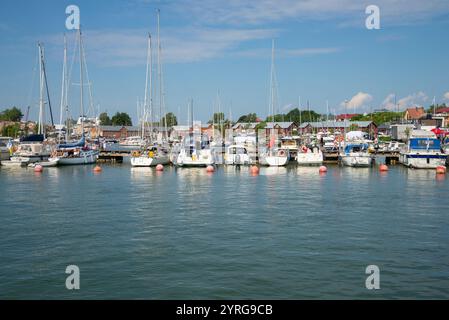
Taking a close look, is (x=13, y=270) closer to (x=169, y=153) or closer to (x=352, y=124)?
(x=169, y=153)

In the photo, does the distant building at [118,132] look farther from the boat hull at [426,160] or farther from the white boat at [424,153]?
the boat hull at [426,160]

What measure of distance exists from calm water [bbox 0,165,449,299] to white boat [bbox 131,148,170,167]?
1891 cm

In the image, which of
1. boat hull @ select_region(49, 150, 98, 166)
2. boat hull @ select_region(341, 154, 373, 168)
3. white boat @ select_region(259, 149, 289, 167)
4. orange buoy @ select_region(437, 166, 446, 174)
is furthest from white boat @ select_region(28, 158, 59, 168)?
orange buoy @ select_region(437, 166, 446, 174)

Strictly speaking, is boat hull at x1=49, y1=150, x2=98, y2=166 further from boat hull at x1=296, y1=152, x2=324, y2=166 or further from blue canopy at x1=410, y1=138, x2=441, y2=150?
blue canopy at x1=410, y1=138, x2=441, y2=150

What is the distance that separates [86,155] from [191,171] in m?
20.3

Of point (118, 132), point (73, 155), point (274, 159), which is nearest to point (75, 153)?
point (73, 155)

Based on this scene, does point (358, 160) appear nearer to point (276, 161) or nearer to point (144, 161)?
point (276, 161)

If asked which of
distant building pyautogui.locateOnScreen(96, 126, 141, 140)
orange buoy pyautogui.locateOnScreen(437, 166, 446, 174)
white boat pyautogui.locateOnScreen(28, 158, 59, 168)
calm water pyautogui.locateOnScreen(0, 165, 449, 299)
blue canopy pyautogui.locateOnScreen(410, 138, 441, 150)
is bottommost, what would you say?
calm water pyautogui.locateOnScreen(0, 165, 449, 299)

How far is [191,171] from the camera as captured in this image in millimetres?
57344

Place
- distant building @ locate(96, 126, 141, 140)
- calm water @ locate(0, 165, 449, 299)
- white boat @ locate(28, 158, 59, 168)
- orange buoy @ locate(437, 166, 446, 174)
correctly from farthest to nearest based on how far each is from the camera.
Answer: distant building @ locate(96, 126, 141, 140)
white boat @ locate(28, 158, 59, 168)
orange buoy @ locate(437, 166, 446, 174)
calm water @ locate(0, 165, 449, 299)

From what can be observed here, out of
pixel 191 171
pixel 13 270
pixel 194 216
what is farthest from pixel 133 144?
pixel 13 270

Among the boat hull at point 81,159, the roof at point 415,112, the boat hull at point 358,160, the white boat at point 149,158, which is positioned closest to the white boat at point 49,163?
the boat hull at point 81,159

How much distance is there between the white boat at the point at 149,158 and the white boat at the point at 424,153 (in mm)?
31170

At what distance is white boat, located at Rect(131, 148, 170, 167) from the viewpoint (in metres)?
61.1
